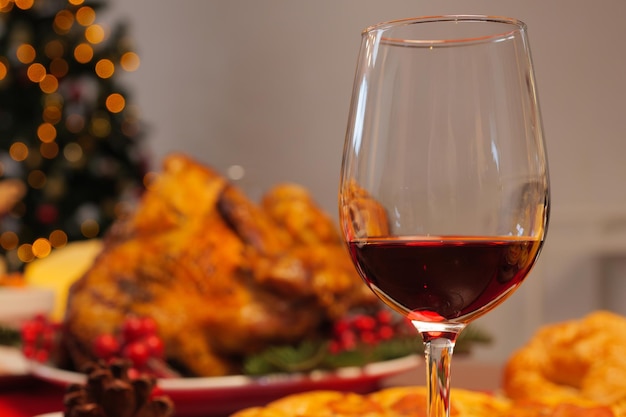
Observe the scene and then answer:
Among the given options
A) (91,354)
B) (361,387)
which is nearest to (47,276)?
(91,354)

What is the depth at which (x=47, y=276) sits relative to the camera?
2.27 m

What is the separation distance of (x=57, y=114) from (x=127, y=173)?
424 mm

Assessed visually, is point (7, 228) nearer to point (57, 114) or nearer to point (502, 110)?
point (57, 114)

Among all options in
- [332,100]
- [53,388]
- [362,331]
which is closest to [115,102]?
[332,100]

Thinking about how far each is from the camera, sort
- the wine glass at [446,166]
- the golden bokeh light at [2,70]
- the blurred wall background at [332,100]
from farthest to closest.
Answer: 1. the golden bokeh light at [2,70]
2. the blurred wall background at [332,100]
3. the wine glass at [446,166]

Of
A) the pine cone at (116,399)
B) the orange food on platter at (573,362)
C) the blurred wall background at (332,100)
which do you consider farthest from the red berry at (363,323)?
the pine cone at (116,399)

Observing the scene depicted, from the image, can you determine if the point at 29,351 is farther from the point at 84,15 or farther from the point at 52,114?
the point at 84,15

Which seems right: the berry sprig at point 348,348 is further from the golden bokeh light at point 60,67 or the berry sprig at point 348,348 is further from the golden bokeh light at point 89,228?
the golden bokeh light at point 60,67

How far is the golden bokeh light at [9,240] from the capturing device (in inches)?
151

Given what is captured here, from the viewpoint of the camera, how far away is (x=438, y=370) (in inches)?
19.8

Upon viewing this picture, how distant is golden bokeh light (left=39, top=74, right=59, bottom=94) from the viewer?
3.88 metres

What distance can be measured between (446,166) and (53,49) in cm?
367

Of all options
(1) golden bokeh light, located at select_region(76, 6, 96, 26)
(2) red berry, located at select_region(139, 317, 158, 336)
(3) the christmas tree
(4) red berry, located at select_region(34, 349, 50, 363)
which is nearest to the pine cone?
(2) red berry, located at select_region(139, 317, 158, 336)

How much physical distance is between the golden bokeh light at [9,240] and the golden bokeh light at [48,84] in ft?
2.23
